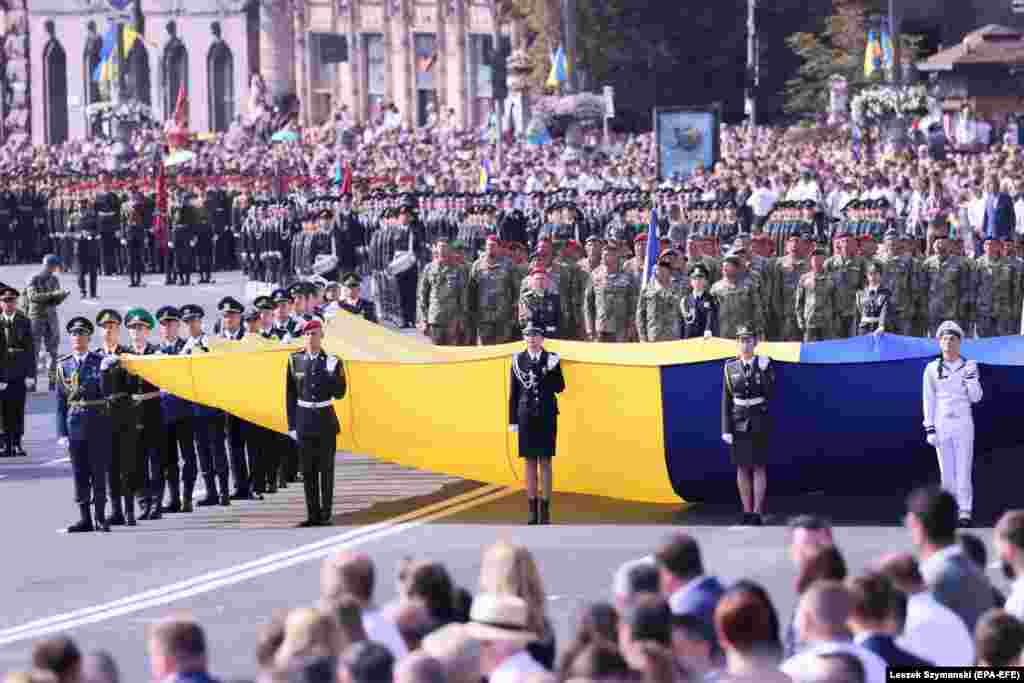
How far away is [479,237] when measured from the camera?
39.8m

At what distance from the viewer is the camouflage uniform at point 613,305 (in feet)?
91.3

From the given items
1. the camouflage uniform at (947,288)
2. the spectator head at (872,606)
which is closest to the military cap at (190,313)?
the camouflage uniform at (947,288)

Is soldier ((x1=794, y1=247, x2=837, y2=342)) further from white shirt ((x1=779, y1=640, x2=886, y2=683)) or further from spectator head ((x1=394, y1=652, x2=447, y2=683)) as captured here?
spectator head ((x1=394, y1=652, x2=447, y2=683))

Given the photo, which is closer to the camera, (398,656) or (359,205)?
(398,656)

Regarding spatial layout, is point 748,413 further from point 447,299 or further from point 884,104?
point 884,104

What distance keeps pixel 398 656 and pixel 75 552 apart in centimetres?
962

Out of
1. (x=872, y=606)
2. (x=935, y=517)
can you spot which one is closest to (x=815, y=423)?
(x=935, y=517)

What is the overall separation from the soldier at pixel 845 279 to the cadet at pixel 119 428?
26.4 feet

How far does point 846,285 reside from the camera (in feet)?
89.9

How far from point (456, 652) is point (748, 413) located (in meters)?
10.5

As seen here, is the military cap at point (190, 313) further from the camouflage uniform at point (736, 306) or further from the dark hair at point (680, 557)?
the dark hair at point (680, 557)

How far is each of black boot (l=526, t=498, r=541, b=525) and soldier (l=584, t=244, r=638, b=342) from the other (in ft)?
21.5

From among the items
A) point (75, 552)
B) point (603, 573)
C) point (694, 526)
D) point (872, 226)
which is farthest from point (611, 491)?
point (872, 226)

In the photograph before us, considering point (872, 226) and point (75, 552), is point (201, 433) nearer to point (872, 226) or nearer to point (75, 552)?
point (75, 552)
